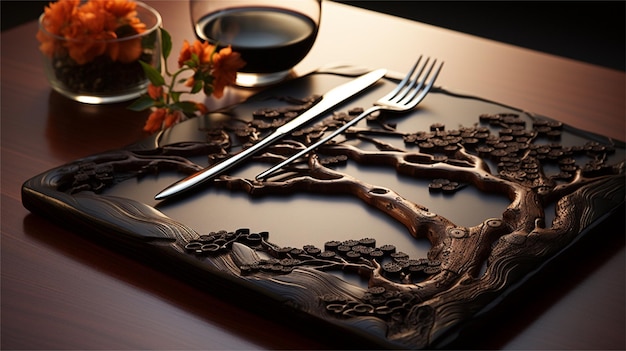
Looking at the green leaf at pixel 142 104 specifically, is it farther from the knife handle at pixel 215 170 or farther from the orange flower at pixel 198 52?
the knife handle at pixel 215 170

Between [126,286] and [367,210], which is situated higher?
[367,210]

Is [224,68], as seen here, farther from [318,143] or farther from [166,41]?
[318,143]

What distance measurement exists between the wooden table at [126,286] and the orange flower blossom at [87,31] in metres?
0.07

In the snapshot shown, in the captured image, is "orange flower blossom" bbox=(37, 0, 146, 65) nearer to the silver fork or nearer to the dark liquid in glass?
the dark liquid in glass

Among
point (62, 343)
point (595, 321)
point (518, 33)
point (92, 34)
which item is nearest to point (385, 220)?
point (595, 321)

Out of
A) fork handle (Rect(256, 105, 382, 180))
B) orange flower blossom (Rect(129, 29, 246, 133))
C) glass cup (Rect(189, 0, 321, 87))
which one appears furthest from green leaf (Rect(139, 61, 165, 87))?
fork handle (Rect(256, 105, 382, 180))

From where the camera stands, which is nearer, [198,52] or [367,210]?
[367,210]

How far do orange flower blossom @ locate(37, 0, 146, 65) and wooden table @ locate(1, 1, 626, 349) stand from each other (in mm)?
74

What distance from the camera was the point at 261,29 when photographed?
1147 millimetres

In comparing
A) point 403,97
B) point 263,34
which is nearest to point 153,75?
point 263,34

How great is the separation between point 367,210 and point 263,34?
1.32 ft

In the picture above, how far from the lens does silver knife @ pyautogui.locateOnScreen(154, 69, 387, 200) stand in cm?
85

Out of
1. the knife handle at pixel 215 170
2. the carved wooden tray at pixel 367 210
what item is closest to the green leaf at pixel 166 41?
the carved wooden tray at pixel 367 210

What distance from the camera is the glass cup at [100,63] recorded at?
41.5 inches
